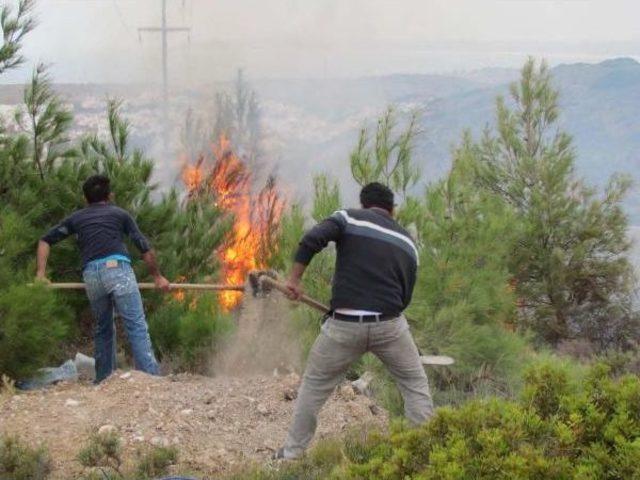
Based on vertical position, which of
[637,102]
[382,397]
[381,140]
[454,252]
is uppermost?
[381,140]

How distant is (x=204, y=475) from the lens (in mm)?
6211

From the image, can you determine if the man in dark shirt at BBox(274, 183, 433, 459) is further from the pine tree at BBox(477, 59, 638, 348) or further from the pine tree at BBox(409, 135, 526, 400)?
the pine tree at BBox(477, 59, 638, 348)

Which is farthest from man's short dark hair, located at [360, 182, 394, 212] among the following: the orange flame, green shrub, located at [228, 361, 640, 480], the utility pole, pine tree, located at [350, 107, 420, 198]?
the utility pole

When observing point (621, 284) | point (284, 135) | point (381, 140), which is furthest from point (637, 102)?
point (381, 140)

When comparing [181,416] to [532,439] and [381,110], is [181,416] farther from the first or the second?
[381,110]

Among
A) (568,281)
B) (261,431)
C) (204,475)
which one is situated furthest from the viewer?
(568,281)

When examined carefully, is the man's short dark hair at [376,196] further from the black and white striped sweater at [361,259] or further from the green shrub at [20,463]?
the green shrub at [20,463]

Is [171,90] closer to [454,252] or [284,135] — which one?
[284,135]

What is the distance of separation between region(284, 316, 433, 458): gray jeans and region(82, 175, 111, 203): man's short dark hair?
9.97ft

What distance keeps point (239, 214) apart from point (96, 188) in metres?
5.59

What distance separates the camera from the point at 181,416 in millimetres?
7109

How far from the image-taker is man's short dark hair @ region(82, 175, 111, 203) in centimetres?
863

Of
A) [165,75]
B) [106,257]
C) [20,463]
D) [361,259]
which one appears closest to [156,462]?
[20,463]

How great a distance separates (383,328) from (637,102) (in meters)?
126
